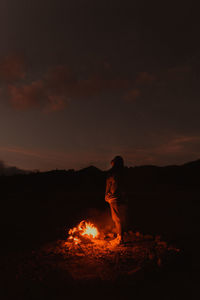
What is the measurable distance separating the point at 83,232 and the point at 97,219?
3520 millimetres

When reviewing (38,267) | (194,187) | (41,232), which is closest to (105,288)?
(38,267)

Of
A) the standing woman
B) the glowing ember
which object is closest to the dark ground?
the glowing ember

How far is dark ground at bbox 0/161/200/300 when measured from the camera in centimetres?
587

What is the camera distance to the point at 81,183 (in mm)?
27062

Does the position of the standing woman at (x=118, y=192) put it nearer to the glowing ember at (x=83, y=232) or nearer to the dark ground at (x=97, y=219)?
the glowing ember at (x=83, y=232)

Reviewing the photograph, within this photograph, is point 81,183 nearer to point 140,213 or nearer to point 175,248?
point 140,213

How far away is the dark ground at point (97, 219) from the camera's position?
5.87 meters

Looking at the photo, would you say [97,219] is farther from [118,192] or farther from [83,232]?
[118,192]

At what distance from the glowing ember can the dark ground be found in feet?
3.43

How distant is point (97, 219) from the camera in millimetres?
12523

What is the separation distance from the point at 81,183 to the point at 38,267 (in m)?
20.0

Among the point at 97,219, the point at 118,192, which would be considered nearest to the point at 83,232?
the point at 118,192

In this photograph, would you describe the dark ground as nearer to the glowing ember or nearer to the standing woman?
the glowing ember

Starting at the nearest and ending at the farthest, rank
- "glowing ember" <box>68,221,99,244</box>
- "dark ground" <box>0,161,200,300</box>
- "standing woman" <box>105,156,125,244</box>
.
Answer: "dark ground" <box>0,161,200,300</box> → "standing woman" <box>105,156,125,244</box> → "glowing ember" <box>68,221,99,244</box>
